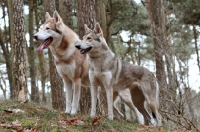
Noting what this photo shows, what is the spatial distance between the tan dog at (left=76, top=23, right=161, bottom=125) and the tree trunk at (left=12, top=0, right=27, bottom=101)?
3032 mm

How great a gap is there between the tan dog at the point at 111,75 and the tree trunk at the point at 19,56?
303 cm

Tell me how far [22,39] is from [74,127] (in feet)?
15.6

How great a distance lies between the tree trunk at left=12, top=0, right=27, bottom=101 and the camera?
29.3 ft

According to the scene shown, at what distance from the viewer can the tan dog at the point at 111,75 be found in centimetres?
636

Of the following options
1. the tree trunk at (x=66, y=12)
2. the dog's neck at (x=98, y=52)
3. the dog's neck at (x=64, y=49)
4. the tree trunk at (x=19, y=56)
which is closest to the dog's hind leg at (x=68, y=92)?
the dog's neck at (x=64, y=49)

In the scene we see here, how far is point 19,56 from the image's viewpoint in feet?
29.4

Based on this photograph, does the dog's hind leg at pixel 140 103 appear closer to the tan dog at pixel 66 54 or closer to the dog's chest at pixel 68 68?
the tan dog at pixel 66 54

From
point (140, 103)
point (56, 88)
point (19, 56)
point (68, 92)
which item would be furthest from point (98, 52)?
point (56, 88)

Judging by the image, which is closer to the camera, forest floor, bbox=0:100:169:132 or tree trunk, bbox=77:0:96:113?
forest floor, bbox=0:100:169:132

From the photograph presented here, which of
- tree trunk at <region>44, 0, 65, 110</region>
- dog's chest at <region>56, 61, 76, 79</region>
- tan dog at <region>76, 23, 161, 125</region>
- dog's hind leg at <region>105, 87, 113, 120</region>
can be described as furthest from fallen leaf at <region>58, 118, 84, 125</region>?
tree trunk at <region>44, 0, 65, 110</region>

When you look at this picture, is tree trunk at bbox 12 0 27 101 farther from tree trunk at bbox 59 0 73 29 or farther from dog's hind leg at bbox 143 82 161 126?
dog's hind leg at bbox 143 82 161 126

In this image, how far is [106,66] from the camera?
21.1ft

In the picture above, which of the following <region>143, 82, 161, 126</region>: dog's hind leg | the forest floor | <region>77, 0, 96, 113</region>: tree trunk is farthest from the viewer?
<region>77, 0, 96, 113</region>: tree trunk

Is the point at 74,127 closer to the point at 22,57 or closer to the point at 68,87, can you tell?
the point at 68,87
